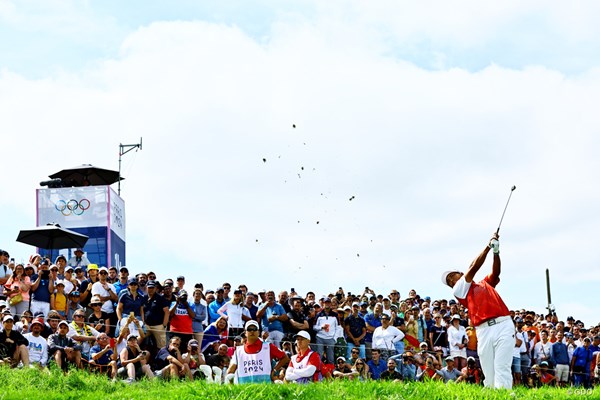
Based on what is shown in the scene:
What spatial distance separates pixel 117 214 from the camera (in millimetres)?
39719

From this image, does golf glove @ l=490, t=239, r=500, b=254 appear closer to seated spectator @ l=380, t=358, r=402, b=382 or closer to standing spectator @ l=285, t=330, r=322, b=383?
standing spectator @ l=285, t=330, r=322, b=383

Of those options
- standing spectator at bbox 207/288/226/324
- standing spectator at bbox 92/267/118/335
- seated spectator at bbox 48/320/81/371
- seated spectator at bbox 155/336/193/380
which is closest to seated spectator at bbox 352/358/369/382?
standing spectator at bbox 207/288/226/324

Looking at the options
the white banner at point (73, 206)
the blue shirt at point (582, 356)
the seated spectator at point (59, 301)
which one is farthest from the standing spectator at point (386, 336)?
the white banner at point (73, 206)

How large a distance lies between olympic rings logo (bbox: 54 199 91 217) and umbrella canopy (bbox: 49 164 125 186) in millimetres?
3413

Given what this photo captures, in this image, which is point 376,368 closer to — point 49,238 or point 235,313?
point 235,313

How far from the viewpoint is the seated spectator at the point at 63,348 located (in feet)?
58.2

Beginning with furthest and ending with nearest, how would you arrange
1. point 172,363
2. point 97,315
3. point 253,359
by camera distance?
1. point 97,315
2. point 172,363
3. point 253,359

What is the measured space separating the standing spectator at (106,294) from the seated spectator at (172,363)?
158cm

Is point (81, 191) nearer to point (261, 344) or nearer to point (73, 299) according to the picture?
point (73, 299)

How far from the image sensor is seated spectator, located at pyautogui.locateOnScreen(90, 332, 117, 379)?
18123 mm

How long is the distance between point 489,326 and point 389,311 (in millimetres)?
11220

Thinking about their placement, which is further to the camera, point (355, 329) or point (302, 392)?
point (355, 329)

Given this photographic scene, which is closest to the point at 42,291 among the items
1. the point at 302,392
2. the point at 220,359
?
the point at 220,359

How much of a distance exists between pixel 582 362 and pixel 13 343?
52.2ft
